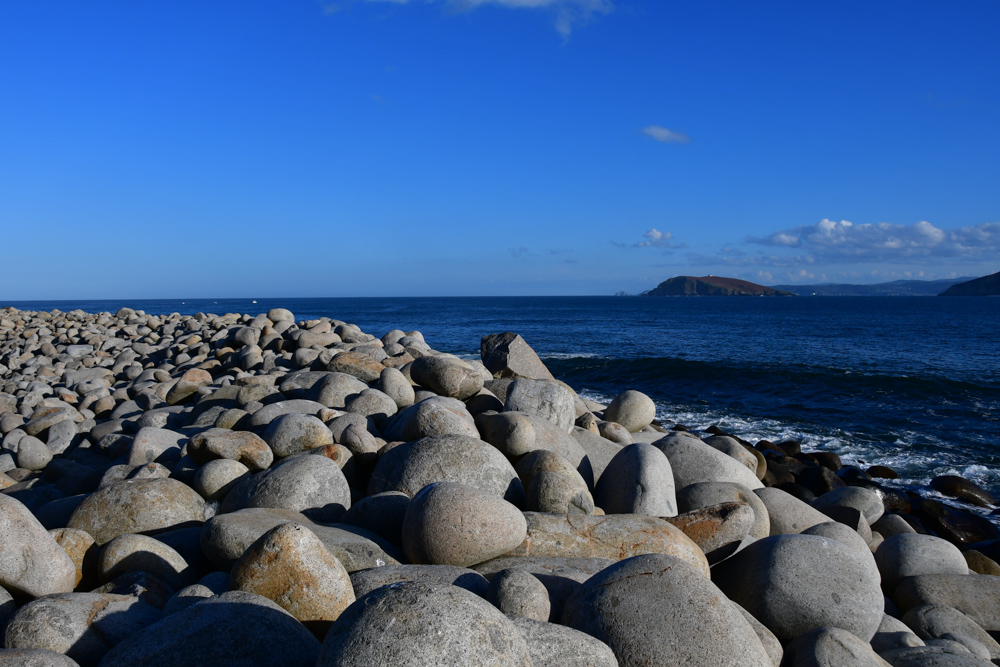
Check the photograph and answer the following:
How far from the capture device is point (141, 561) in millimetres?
3742

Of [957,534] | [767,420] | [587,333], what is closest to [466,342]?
[587,333]

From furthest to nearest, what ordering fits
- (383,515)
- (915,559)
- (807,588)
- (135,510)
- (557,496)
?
(915,559), (557,496), (383,515), (135,510), (807,588)

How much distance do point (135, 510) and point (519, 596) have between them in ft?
9.99

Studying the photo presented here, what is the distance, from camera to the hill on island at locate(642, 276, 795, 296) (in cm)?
17325

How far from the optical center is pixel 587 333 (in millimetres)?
45156

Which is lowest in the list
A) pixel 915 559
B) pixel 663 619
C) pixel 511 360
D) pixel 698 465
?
pixel 915 559

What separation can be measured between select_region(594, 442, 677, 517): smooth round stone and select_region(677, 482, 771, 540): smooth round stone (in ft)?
0.54

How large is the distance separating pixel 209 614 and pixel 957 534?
32.3ft

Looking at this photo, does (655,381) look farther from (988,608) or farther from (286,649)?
(286,649)

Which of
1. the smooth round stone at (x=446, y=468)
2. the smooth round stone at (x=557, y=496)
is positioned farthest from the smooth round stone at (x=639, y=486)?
the smooth round stone at (x=446, y=468)

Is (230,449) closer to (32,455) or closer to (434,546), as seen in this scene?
(434,546)

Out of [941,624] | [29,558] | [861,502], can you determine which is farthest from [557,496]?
[861,502]

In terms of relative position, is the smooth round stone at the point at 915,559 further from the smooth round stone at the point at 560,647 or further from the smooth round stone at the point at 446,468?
the smooth round stone at the point at 560,647

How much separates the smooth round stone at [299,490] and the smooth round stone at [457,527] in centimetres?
114
